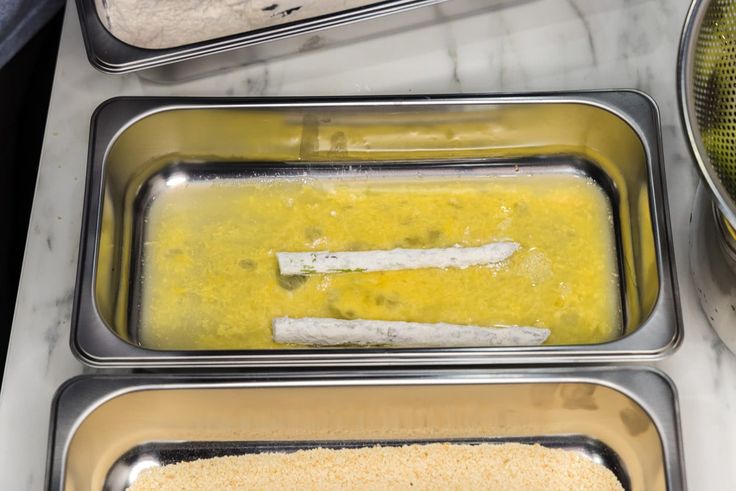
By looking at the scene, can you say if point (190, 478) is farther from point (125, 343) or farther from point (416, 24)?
point (416, 24)

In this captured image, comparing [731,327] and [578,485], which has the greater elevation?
[731,327]

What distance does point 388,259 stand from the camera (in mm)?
1364

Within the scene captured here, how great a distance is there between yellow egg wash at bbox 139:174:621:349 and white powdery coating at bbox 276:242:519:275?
1 cm

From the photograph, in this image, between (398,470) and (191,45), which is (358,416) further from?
(191,45)

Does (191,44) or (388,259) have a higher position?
(191,44)

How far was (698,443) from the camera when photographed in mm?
1216

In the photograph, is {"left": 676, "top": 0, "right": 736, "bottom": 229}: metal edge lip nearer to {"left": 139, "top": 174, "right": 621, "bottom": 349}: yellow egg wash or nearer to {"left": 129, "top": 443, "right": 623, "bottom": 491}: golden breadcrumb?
{"left": 139, "top": 174, "right": 621, "bottom": 349}: yellow egg wash

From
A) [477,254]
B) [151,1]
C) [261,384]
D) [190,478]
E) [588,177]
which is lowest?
[190,478]

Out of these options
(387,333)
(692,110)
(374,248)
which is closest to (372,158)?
(374,248)

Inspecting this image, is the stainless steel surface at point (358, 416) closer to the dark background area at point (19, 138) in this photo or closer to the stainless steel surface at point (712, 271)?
the stainless steel surface at point (712, 271)

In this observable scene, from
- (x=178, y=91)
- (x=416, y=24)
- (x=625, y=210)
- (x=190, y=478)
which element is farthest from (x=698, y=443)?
(x=178, y=91)

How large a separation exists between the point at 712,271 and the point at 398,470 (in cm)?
52

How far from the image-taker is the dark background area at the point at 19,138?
1.51 m

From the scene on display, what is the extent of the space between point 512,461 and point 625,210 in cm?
44
